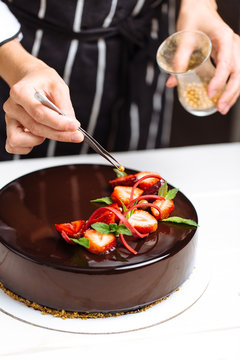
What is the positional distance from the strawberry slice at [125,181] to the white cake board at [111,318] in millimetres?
327

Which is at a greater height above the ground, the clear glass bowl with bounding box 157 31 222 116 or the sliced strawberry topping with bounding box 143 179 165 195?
the clear glass bowl with bounding box 157 31 222 116

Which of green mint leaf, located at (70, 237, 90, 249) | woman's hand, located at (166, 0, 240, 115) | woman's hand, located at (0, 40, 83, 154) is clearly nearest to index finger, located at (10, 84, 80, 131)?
woman's hand, located at (0, 40, 83, 154)

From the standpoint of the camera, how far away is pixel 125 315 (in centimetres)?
123

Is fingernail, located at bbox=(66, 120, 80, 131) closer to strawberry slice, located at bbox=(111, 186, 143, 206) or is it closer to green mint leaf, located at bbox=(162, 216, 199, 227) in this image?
strawberry slice, located at bbox=(111, 186, 143, 206)

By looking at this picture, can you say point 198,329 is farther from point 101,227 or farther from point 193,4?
point 193,4

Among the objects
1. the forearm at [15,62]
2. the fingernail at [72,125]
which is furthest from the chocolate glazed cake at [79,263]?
the forearm at [15,62]

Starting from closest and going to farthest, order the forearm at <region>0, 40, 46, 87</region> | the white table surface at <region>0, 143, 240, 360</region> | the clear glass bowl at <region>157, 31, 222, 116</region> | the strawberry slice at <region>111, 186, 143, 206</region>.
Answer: the white table surface at <region>0, 143, 240, 360</region>, the strawberry slice at <region>111, 186, 143, 206</region>, the forearm at <region>0, 40, 46, 87</region>, the clear glass bowl at <region>157, 31, 222, 116</region>

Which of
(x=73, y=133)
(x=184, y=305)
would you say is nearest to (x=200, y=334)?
(x=184, y=305)

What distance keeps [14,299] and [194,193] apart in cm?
77

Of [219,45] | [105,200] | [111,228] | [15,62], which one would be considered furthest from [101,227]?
[219,45]

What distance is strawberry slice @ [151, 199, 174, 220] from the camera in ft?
4.34

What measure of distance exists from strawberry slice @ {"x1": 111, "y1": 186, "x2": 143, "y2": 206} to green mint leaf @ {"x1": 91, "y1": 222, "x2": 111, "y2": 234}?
0.15 meters

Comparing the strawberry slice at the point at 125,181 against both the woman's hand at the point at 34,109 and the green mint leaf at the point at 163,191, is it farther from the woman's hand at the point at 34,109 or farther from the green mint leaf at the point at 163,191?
the woman's hand at the point at 34,109

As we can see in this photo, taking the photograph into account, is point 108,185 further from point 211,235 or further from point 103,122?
point 103,122
